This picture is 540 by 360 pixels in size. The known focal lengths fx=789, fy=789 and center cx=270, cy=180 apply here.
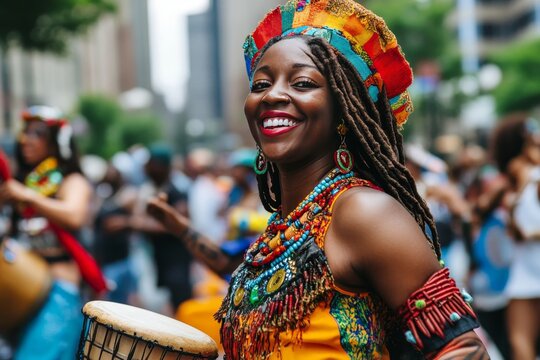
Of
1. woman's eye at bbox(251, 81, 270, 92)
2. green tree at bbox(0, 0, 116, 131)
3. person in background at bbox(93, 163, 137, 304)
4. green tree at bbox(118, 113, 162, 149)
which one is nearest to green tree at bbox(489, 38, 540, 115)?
green tree at bbox(118, 113, 162, 149)

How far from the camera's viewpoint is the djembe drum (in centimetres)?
218

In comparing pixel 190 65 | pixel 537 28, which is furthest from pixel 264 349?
pixel 190 65

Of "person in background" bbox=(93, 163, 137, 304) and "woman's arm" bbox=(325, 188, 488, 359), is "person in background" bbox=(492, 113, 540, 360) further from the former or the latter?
"person in background" bbox=(93, 163, 137, 304)

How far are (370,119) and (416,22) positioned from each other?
33.5m

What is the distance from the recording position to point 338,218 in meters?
2.07

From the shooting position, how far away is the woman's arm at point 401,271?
6.19ft

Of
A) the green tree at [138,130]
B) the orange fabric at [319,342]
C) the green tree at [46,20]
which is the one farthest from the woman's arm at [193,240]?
the green tree at [138,130]

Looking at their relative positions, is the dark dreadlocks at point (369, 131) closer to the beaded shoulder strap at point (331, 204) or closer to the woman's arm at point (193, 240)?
the beaded shoulder strap at point (331, 204)

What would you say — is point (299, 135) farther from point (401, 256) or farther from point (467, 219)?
point (467, 219)

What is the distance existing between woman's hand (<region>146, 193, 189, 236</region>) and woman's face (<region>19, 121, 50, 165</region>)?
1650 mm

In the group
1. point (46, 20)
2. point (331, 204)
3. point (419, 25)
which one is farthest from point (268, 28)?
point (419, 25)

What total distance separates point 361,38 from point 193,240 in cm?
165

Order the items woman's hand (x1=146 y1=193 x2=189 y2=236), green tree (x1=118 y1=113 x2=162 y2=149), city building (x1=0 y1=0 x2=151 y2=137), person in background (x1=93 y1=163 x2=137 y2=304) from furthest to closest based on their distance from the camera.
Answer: green tree (x1=118 y1=113 x2=162 y2=149) → city building (x1=0 y1=0 x2=151 y2=137) → person in background (x1=93 y1=163 x2=137 y2=304) → woman's hand (x1=146 y1=193 x2=189 y2=236)

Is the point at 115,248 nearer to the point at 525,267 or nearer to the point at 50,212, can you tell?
the point at 50,212
